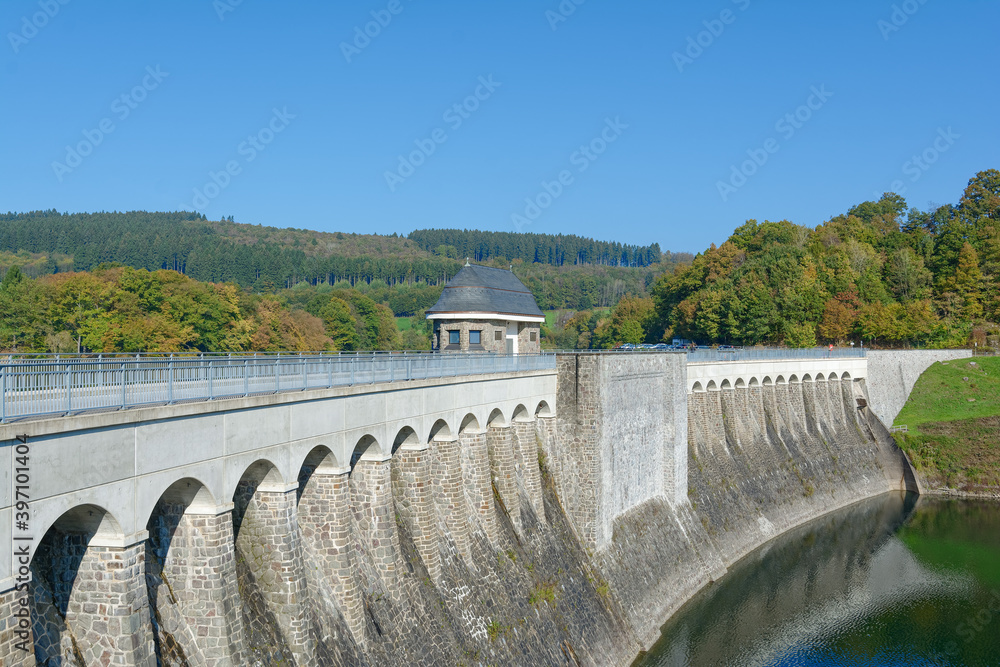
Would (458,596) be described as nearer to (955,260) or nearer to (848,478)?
(848,478)

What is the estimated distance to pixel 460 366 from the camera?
28734 mm

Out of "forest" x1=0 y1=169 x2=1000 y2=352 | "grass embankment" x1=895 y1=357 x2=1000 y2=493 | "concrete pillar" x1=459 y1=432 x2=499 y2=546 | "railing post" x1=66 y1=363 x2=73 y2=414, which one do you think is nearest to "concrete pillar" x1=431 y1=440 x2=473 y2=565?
"concrete pillar" x1=459 y1=432 x2=499 y2=546

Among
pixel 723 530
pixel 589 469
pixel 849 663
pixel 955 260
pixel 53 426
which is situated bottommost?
pixel 849 663

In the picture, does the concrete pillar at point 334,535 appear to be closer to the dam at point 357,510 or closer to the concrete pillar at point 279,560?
the dam at point 357,510

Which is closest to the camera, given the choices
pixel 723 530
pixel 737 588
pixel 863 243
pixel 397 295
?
pixel 737 588

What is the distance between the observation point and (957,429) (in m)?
65.2

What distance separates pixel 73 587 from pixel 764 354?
5472 centimetres

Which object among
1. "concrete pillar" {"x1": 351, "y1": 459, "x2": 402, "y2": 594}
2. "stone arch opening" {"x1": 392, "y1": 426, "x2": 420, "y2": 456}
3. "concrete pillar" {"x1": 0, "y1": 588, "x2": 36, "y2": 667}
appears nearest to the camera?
"concrete pillar" {"x1": 0, "y1": 588, "x2": 36, "y2": 667}

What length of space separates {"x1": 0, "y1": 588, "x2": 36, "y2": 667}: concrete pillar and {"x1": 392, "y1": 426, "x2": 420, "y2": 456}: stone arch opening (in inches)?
553

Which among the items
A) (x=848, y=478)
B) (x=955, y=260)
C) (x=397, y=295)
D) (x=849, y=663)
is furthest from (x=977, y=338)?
(x=397, y=295)

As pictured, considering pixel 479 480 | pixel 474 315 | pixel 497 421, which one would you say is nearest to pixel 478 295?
pixel 474 315

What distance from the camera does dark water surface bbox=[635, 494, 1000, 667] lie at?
34.3 metres

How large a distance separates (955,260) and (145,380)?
95.5m

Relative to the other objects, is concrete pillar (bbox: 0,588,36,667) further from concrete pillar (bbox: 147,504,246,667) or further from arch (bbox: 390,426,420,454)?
arch (bbox: 390,426,420,454)
